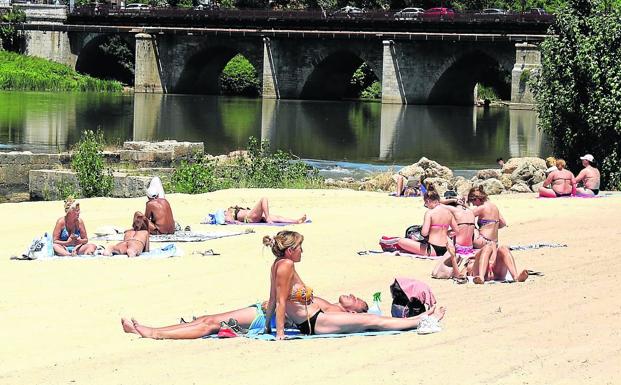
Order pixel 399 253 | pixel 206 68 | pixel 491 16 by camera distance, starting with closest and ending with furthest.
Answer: pixel 399 253 < pixel 491 16 < pixel 206 68

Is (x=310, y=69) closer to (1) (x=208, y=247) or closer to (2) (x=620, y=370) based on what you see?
(1) (x=208, y=247)

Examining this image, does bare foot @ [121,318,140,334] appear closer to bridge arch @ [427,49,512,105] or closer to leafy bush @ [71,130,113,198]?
leafy bush @ [71,130,113,198]

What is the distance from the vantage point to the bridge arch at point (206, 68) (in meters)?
74.0

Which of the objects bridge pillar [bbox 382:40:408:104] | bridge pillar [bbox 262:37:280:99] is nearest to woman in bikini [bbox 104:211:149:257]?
bridge pillar [bbox 382:40:408:104]

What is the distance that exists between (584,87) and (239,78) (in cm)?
5215

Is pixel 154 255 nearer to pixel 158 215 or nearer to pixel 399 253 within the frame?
pixel 158 215

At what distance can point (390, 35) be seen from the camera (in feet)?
218

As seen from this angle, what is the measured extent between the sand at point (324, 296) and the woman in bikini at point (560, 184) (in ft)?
11.3

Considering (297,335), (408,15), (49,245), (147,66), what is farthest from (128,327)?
(147,66)

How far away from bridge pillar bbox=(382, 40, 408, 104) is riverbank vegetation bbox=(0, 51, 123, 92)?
15.9 meters

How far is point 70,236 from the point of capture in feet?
47.4

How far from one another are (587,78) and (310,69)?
44570 millimetres

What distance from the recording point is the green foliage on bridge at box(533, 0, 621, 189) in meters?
26.1

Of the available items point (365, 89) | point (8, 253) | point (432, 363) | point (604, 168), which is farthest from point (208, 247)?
point (365, 89)
